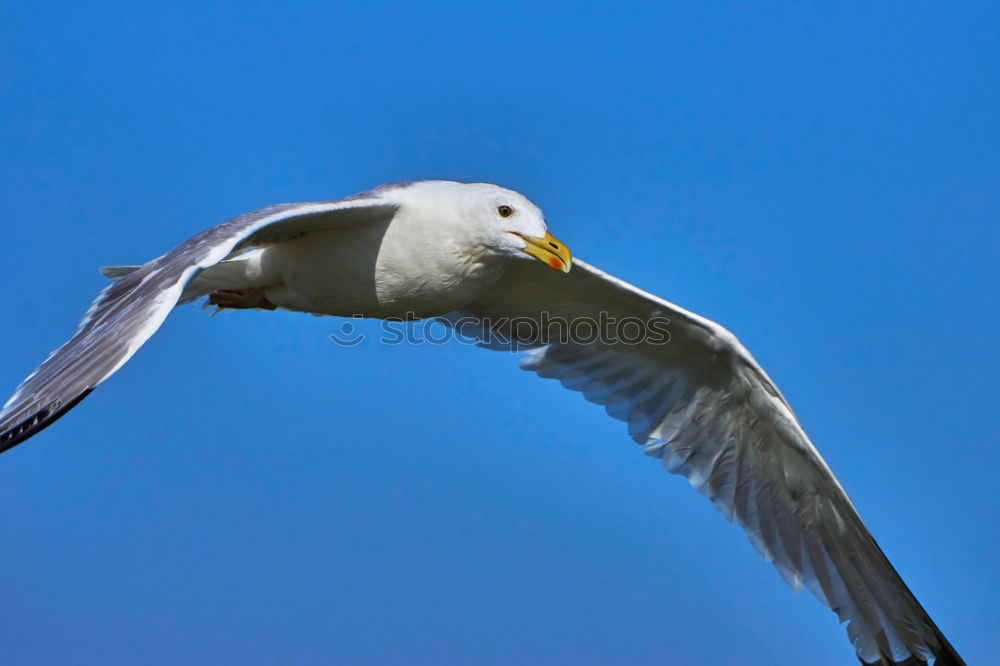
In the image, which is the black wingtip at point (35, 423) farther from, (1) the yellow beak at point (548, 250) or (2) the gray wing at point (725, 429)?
(2) the gray wing at point (725, 429)

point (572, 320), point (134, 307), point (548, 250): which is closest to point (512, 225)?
point (548, 250)

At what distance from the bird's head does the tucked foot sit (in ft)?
5.71

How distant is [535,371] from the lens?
9.23 metres

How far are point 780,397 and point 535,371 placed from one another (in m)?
1.95

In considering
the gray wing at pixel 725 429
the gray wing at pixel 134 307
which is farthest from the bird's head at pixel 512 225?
Result: the gray wing at pixel 725 429

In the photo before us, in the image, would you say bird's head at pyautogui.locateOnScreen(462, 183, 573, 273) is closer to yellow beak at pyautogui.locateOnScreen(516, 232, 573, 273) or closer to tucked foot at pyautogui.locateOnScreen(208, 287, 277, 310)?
yellow beak at pyautogui.locateOnScreen(516, 232, 573, 273)

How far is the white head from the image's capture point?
23.1 feet

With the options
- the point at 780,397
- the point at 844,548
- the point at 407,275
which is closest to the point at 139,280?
the point at 407,275

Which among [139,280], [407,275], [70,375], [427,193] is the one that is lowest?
[70,375]

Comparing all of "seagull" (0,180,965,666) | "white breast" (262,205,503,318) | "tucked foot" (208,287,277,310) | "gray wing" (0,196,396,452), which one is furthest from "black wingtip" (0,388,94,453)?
"tucked foot" (208,287,277,310)

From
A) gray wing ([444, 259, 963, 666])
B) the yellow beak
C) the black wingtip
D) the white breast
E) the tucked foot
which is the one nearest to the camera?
the black wingtip

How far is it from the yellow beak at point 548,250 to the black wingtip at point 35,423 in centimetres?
280

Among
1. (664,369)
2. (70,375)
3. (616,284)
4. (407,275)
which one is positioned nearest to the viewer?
(70,375)

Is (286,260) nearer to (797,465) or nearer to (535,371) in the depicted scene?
(535,371)
